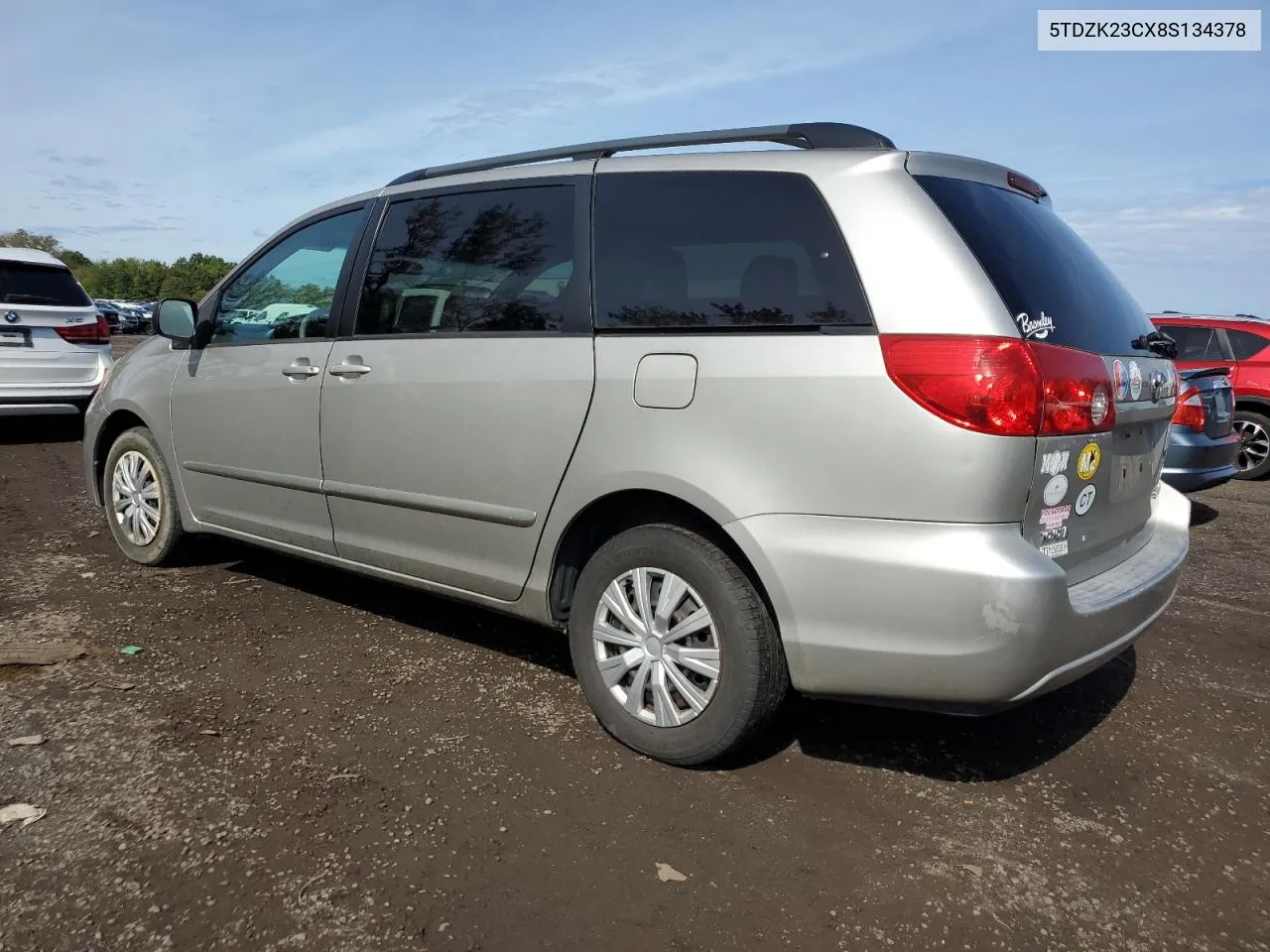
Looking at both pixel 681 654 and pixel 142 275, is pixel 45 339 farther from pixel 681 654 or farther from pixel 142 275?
pixel 142 275

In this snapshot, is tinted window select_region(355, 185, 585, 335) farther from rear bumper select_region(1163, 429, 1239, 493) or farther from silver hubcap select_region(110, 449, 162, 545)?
rear bumper select_region(1163, 429, 1239, 493)

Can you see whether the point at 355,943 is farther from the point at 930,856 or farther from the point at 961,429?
the point at 961,429

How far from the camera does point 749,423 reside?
2.78 metres

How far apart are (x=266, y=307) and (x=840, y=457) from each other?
116 inches

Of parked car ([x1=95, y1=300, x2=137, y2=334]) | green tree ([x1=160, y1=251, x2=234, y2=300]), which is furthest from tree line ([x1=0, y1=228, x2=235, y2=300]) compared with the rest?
parked car ([x1=95, y1=300, x2=137, y2=334])

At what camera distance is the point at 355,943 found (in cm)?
220

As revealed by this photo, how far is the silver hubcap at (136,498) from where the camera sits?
504cm

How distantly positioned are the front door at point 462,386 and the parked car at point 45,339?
237 inches

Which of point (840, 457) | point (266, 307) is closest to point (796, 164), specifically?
point (840, 457)

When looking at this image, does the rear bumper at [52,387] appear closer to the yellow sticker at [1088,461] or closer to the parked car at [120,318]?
the yellow sticker at [1088,461]

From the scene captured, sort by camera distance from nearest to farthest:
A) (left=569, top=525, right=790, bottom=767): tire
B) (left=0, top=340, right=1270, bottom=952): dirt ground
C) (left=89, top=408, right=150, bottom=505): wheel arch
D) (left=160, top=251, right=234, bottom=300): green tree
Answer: (left=0, top=340, right=1270, bottom=952): dirt ground, (left=569, top=525, right=790, bottom=767): tire, (left=89, top=408, right=150, bottom=505): wheel arch, (left=160, top=251, right=234, bottom=300): green tree

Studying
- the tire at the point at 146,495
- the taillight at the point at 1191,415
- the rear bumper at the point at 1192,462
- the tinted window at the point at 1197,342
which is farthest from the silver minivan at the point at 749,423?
the tinted window at the point at 1197,342

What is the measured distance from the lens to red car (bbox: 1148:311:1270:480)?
999 centimetres

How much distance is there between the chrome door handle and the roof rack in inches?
34.3
